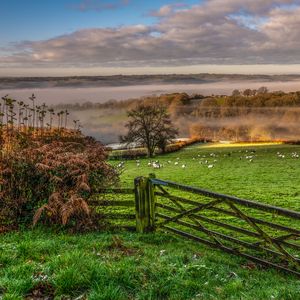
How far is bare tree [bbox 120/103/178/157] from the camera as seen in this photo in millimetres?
57969

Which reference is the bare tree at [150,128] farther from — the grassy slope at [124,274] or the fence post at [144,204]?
the grassy slope at [124,274]

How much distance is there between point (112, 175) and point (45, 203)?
1958 millimetres

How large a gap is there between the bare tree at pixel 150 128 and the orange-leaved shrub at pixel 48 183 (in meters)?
45.9

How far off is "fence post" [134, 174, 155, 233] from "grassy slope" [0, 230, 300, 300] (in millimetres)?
2193

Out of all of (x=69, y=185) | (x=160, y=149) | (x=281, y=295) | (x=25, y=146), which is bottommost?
(x=160, y=149)

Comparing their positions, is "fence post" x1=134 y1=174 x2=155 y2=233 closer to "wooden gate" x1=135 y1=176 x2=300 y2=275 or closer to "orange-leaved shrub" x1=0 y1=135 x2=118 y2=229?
"wooden gate" x1=135 y1=176 x2=300 y2=275

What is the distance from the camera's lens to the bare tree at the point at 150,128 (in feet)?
190

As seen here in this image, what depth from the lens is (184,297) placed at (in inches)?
232

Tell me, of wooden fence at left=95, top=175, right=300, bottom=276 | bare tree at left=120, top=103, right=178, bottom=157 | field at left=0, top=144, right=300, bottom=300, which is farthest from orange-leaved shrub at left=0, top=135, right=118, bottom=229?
bare tree at left=120, top=103, right=178, bottom=157

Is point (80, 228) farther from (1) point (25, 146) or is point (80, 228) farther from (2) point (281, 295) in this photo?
(2) point (281, 295)

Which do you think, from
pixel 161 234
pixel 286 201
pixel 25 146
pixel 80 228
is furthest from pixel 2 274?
pixel 286 201

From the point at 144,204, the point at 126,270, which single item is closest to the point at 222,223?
the point at 144,204

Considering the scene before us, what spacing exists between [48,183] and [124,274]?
17.2 feet

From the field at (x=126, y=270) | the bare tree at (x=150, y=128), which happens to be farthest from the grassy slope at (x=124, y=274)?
the bare tree at (x=150, y=128)
